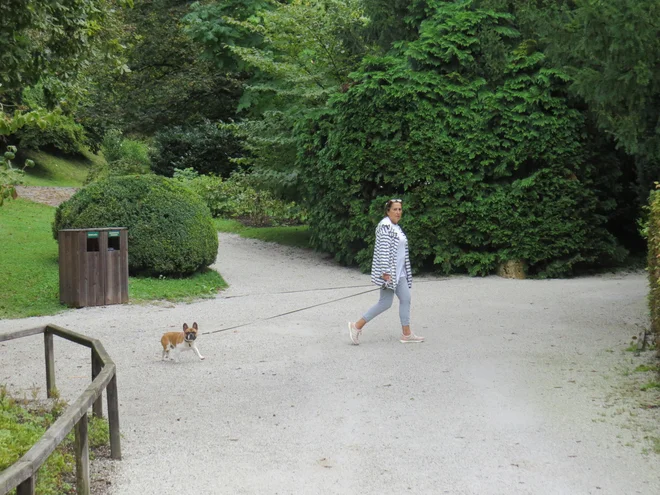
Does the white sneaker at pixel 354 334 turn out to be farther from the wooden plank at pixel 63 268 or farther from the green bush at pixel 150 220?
the green bush at pixel 150 220

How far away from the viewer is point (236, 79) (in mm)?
34406

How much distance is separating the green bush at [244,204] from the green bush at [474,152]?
835cm

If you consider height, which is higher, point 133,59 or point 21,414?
point 133,59

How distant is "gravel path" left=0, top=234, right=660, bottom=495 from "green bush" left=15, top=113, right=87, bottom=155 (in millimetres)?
20452

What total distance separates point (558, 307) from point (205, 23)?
74.0 ft

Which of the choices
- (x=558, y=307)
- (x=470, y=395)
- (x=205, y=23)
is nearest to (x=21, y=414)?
(x=470, y=395)

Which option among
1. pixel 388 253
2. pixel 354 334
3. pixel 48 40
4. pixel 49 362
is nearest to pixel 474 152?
pixel 388 253

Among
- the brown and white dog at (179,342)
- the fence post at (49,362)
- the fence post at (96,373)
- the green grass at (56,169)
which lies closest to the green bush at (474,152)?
the brown and white dog at (179,342)

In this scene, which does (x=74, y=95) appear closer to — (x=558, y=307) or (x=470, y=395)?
(x=470, y=395)

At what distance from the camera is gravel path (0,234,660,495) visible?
18.4ft

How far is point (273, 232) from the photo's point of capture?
76.4ft

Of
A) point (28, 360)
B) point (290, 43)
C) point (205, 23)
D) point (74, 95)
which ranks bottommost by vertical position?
point (28, 360)

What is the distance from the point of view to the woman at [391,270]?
10.0 meters

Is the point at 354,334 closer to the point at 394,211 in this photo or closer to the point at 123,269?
the point at 394,211
